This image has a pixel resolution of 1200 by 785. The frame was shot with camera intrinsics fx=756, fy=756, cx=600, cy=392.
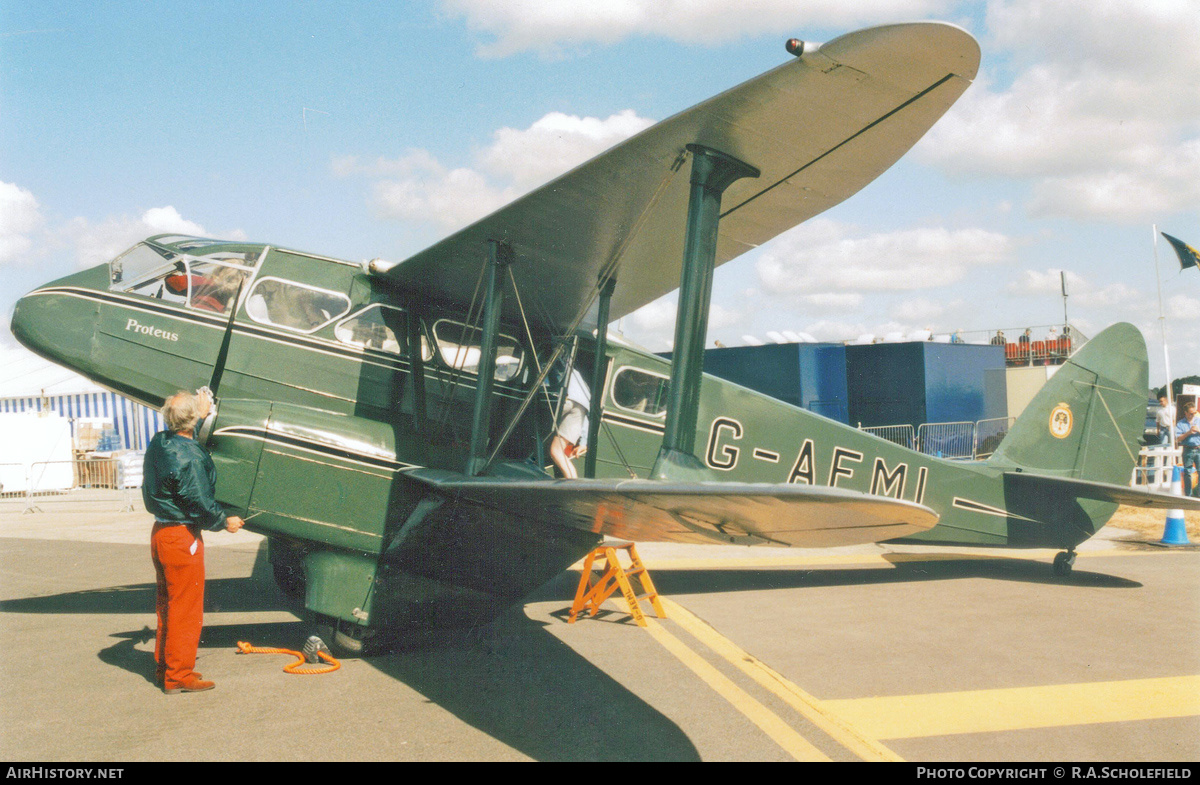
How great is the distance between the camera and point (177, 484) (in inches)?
167

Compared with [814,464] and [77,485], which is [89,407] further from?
[814,464]

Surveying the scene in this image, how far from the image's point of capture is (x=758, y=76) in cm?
348

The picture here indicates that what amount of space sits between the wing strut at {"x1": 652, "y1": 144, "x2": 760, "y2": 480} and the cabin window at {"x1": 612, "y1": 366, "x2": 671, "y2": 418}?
2209 millimetres

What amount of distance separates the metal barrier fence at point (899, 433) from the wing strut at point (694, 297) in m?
17.1

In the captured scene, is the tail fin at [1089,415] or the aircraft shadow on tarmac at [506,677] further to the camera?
the tail fin at [1089,415]

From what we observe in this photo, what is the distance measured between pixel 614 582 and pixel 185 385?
355 cm

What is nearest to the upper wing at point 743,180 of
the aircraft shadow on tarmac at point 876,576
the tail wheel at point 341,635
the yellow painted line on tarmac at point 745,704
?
the tail wheel at point 341,635

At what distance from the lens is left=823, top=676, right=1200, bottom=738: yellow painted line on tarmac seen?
13.0ft

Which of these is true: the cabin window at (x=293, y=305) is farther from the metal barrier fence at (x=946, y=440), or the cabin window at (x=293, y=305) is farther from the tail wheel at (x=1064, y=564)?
the metal barrier fence at (x=946, y=440)

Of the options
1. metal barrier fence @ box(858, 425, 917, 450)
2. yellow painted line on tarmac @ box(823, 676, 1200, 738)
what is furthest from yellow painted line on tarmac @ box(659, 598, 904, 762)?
metal barrier fence @ box(858, 425, 917, 450)

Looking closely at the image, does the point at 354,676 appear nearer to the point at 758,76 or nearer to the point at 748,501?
the point at 748,501

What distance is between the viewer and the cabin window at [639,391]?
248 inches

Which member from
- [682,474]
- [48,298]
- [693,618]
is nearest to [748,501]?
[682,474]

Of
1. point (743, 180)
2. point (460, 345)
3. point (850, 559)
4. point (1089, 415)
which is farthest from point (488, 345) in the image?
point (1089, 415)
